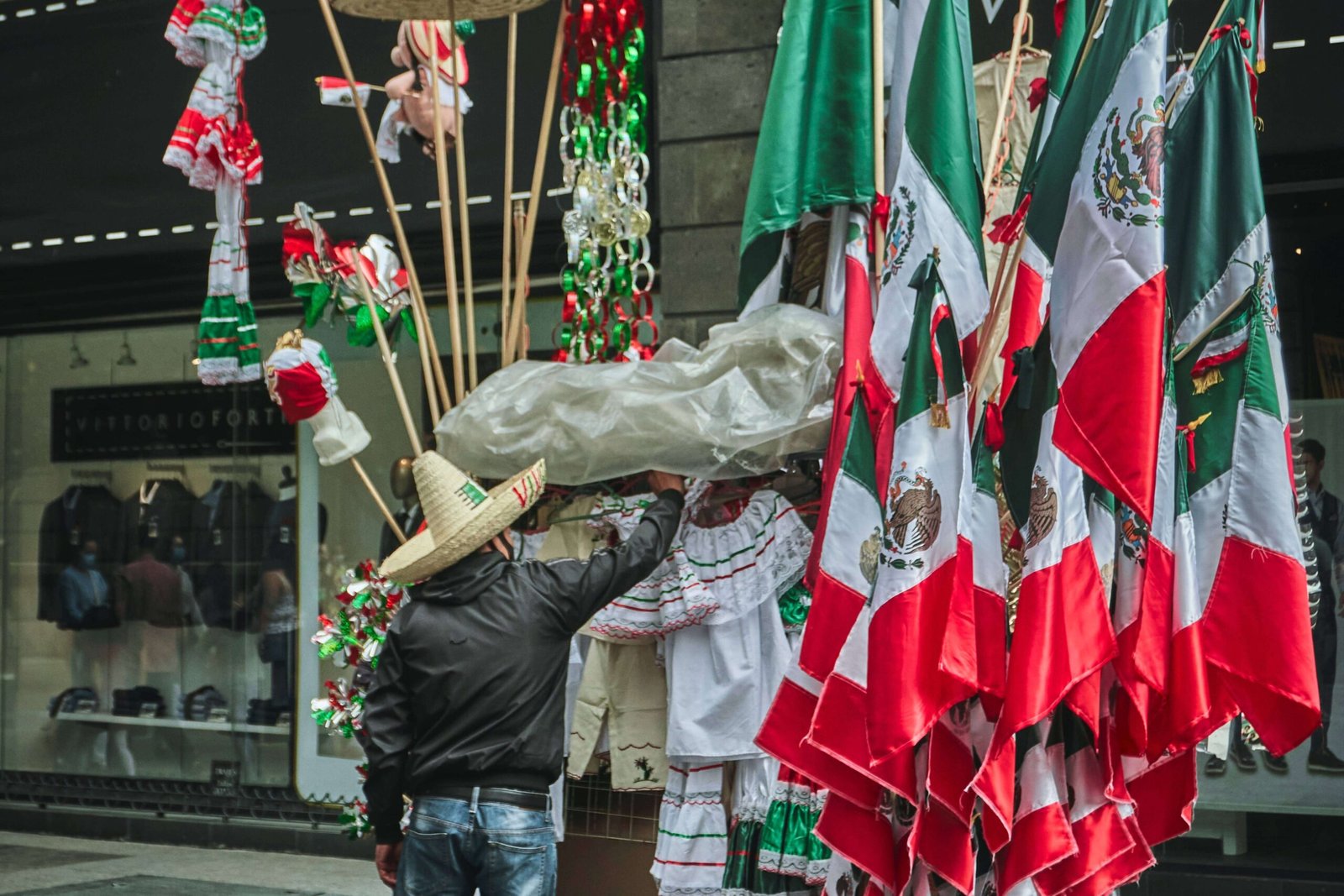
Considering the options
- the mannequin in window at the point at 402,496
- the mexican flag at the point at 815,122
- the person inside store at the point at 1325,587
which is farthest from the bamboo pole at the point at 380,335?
the person inside store at the point at 1325,587

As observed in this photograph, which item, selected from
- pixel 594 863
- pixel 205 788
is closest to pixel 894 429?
pixel 594 863

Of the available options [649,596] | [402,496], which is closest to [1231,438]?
[649,596]

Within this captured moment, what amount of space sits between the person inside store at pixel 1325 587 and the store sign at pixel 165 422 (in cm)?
588

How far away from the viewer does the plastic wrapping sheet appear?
4949mm

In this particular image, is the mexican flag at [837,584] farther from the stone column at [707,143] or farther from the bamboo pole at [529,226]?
the stone column at [707,143]

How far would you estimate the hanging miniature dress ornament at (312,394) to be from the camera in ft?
17.4

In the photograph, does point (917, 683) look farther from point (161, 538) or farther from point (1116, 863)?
point (161, 538)

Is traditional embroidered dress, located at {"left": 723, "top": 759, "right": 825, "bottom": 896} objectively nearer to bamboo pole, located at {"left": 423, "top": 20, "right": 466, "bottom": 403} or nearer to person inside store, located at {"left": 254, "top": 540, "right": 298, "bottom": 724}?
bamboo pole, located at {"left": 423, "top": 20, "right": 466, "bottom": 403}

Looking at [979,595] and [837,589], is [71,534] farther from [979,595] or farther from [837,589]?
[979,595]

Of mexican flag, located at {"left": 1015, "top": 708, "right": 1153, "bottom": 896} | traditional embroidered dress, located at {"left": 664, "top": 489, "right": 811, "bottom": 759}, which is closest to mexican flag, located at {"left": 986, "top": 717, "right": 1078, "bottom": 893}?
mexican flag, located at {"left": 1015, "top": 708, "right": 1153, "bottom": 896}

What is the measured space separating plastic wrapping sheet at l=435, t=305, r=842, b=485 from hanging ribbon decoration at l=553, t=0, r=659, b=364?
2.51 ft

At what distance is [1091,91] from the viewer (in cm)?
376

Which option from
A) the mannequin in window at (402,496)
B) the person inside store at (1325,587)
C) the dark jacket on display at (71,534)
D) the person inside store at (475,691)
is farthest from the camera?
the dark jacket on display at (71,534)

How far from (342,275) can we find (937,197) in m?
2.36
